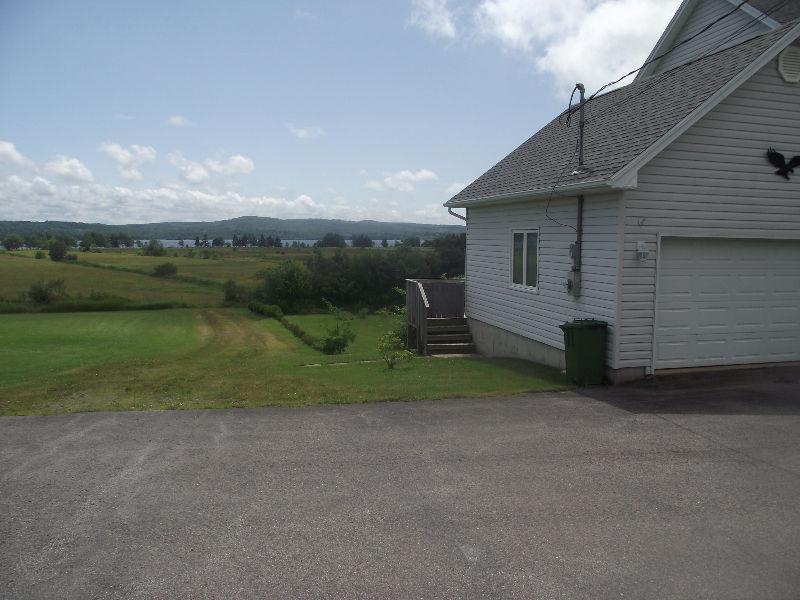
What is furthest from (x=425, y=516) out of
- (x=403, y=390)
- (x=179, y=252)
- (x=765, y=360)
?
(x=179, y=252)

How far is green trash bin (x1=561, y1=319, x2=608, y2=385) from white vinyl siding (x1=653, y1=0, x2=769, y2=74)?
25.2ft

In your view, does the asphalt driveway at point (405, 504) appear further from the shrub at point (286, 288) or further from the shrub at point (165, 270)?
the shrub at point (165, 270)

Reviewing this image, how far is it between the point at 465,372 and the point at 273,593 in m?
8.39

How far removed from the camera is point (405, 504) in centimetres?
559

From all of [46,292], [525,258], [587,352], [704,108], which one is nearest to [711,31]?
[704,108]

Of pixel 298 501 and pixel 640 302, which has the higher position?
pixel 640 302

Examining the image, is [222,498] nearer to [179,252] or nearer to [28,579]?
[28,579]

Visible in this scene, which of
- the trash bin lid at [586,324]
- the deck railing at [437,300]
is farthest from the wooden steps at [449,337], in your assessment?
the trash bin lid at [586,324]

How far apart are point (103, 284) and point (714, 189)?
57.3 metres

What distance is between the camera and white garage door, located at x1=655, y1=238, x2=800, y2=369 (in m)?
11.0

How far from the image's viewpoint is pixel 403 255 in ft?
187

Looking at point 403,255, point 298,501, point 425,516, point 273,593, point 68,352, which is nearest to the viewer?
point 273,593

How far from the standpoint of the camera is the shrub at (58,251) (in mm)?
81312

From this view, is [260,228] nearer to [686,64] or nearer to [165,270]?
[165,270]
